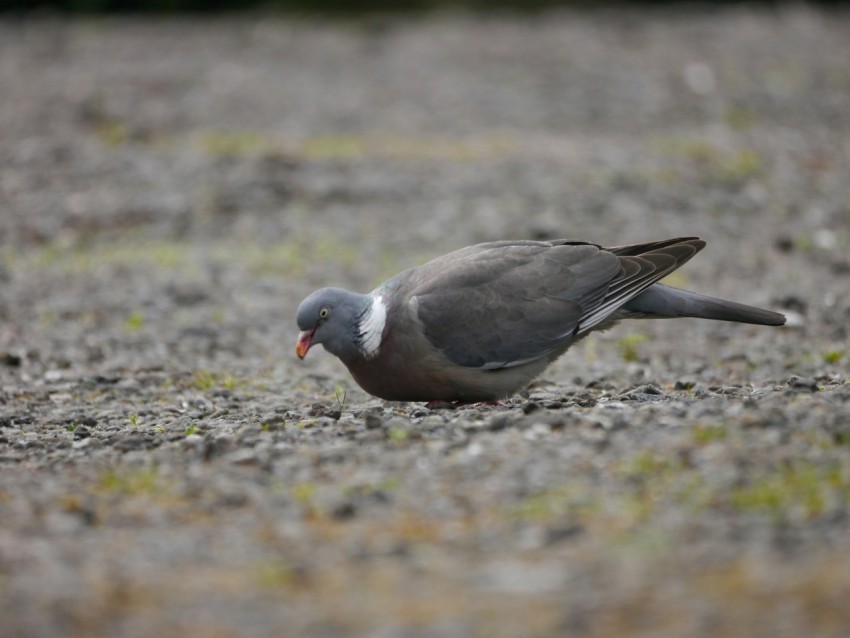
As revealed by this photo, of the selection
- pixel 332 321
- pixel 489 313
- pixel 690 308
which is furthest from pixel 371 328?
pixel 690 308

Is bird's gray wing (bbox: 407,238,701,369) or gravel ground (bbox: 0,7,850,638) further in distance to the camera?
bird's gray wing (bbox: 407,238,701,369)

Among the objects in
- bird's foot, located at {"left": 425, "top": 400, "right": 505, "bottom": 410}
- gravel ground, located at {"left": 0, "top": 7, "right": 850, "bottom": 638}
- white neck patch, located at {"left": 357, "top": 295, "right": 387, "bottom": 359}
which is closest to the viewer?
gravel ground, located at {"left": 0, "top": 7, "right": 850, "bottom": 638}

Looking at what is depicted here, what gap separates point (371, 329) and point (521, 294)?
2.85 feet

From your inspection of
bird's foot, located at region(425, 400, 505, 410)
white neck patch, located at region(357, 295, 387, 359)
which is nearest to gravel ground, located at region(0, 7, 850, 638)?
bird's foot, located at region(425, 400, 505, 410)

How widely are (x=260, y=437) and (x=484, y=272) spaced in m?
1.69

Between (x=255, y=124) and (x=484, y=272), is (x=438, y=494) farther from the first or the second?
(x=255, y=124)

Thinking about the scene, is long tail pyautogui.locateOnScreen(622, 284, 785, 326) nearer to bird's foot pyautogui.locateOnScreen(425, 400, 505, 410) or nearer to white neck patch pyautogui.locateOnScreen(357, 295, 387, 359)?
bird's foot pyautogui.locateOnScreen(425, 400, 505, 410)

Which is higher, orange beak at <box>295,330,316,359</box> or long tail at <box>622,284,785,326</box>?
long tail at <box>622,284,785,326</box>

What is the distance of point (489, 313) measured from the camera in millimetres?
6352

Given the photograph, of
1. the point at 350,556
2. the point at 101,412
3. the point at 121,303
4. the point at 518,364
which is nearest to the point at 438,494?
the point at 350,556

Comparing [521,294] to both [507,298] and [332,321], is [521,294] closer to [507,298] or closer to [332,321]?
[507,298]

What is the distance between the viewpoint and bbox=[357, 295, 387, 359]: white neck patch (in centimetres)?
619

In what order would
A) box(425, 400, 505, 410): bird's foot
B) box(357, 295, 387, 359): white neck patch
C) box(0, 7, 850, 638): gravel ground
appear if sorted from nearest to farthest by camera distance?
box(0, 7, 850, 638): gravel ground, box(357, 295, 387, 359): white neck patch, box(425, 400, 505, 410): bird's foot

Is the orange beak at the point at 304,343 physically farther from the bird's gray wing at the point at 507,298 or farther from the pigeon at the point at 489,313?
the bird's gray wing at the point at 507,298
